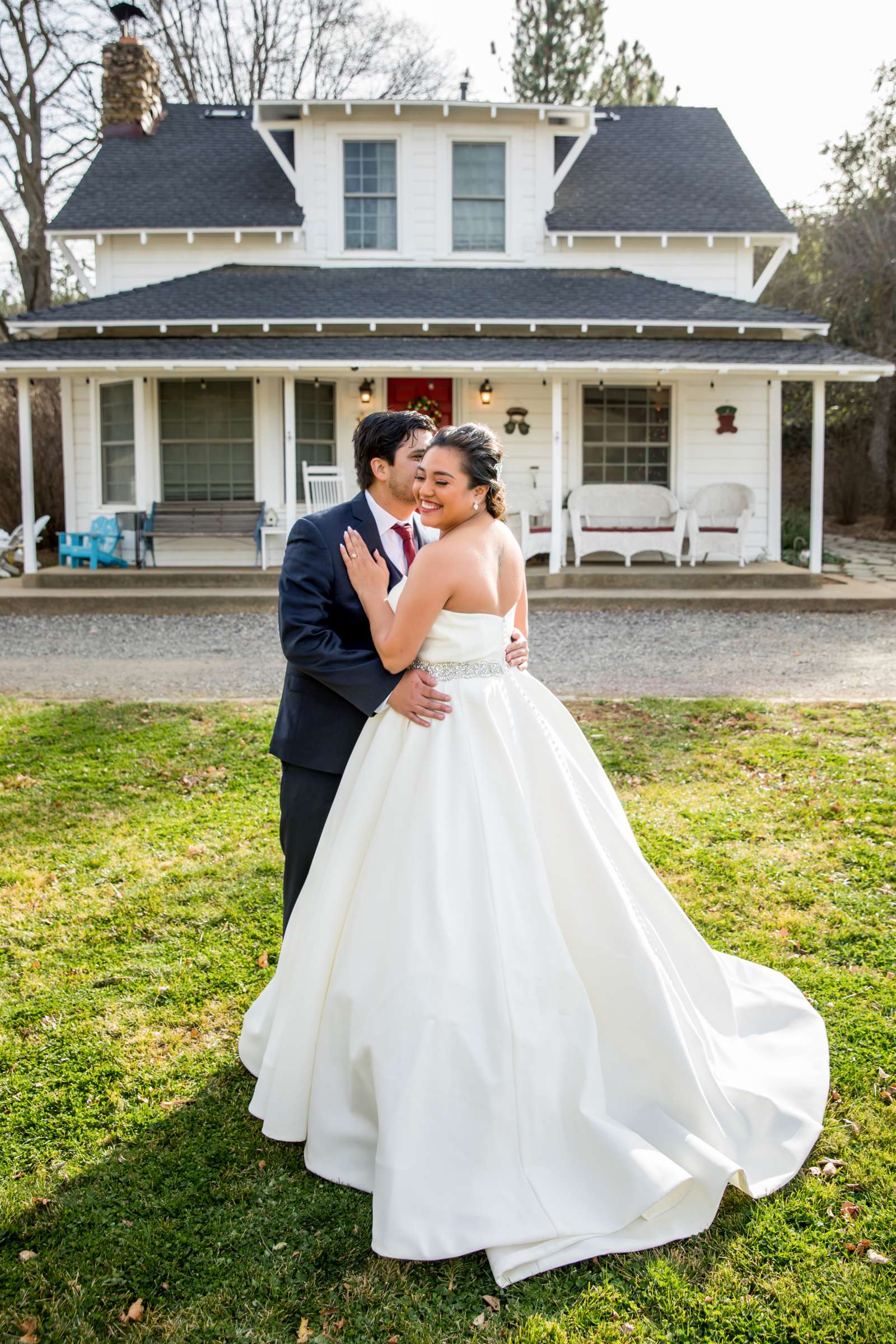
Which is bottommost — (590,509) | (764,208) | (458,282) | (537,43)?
(590,509)

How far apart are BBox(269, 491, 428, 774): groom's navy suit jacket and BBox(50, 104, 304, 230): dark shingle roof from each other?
13879mm

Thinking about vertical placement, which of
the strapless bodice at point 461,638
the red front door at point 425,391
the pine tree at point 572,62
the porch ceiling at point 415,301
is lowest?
the strapless bodice at point 461,638

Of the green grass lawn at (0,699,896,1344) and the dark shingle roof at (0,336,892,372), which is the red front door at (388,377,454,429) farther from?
the green grass lawn at (0,699,896,1344)

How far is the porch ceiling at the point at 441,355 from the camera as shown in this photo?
1337cm

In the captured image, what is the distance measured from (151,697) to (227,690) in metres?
0.60

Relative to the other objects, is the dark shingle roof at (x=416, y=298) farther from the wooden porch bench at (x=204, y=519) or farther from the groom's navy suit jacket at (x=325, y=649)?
the groom's navy suit jacket at (x=325, y=649)

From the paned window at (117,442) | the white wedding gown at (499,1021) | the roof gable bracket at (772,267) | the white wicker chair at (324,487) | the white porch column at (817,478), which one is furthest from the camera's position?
the roof gable bracket at (772,267)

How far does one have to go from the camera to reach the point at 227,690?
855 cm

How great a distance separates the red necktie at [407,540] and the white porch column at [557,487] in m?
10.3

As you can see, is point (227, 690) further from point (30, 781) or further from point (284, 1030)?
point (284, 1030)

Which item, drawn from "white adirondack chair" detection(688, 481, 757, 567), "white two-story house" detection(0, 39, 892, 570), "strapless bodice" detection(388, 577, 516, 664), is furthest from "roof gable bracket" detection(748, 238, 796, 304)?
"strapless bodice" detection(388, 577, 516, 664)

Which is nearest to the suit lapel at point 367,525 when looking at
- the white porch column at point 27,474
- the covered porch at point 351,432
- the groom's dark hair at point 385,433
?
the groom's dark hair at point 385,433

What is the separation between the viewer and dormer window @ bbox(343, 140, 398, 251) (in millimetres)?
15859

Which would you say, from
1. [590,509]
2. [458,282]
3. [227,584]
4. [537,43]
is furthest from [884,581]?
[537,43]
